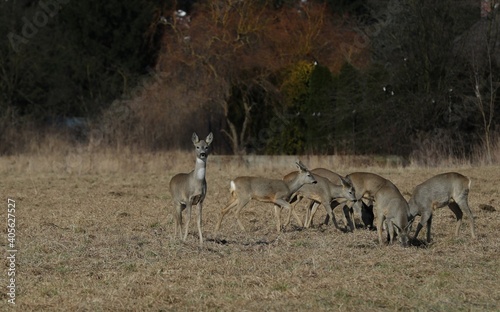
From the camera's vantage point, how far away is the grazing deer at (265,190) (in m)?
15.7

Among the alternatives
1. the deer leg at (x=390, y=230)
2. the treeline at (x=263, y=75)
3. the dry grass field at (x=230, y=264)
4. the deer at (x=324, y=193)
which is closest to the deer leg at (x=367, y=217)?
the deer at (x=324, y=193)

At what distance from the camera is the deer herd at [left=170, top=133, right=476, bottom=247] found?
1317 centimetres

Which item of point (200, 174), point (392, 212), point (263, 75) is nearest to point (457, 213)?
point (392, 212)

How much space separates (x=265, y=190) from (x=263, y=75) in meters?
20.1

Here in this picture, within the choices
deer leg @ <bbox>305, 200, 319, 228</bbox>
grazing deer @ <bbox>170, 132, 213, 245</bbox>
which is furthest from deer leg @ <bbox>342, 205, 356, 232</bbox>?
grazing deer @ <bbox>170, 132, 213, 245</bbox>

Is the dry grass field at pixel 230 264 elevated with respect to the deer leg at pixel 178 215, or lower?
lower

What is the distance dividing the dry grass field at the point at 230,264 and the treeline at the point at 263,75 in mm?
12740

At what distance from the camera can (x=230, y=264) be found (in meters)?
10.7

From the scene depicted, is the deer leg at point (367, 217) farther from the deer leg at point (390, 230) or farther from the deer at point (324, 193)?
the deer leg at point (390, 230)

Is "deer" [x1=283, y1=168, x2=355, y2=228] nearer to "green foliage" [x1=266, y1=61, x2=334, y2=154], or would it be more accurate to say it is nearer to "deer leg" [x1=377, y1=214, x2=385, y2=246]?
"deer leg" [x1=377, y1=214, x2=385, y2=246]

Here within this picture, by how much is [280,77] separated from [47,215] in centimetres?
2110

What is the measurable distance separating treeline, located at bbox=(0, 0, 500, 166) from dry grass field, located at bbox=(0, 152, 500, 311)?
12740 millimetres

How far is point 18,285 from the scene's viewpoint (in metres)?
9.62

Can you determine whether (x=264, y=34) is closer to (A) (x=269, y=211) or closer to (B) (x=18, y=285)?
(A) (x=269, y=211)
